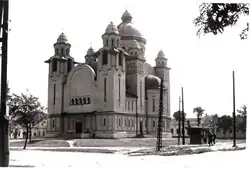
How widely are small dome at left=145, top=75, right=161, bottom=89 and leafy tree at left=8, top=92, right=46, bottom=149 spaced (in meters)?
14.5

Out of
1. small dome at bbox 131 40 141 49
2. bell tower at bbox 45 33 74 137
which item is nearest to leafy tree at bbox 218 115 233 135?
small dome at bbox 131 40 141 49

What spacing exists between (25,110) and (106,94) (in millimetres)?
14231

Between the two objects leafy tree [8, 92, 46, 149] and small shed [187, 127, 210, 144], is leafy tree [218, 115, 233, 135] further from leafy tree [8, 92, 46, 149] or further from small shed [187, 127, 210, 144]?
leafy tree [8, 92, 46, 149]

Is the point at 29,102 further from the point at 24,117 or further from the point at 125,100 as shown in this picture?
the point at 125,100

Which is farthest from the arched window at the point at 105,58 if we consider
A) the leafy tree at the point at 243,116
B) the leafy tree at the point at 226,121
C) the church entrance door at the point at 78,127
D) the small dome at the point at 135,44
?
the leafy tree at the point at 243,116

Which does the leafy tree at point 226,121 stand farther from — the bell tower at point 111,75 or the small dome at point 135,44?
the small dome at point 135,44

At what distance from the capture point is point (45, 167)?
6723mm

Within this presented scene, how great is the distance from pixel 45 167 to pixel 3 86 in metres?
1.63

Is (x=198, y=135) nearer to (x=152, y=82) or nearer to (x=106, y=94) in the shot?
(x=106, y=94)

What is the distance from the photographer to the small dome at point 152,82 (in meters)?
29.3

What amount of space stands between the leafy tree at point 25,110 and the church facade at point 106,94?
446 inches

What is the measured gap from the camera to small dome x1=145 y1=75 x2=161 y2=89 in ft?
96.3

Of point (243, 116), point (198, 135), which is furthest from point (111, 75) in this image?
point (243, 116)

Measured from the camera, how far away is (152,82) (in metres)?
29.7
